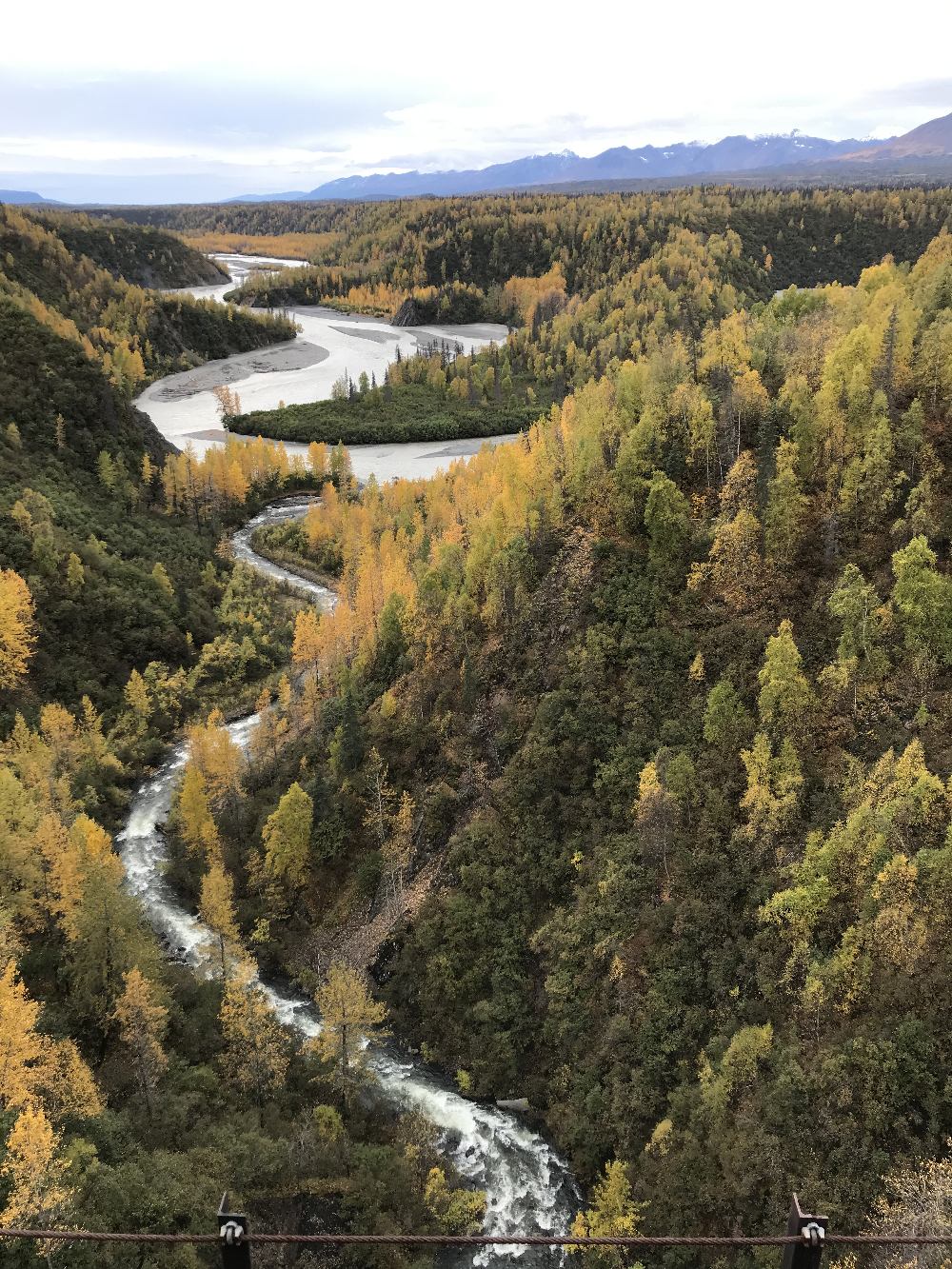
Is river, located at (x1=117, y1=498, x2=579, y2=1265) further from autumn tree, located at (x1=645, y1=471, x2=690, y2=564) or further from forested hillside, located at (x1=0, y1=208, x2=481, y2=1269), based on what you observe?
autumn tree, located at (x1=645, y1=471, x2=690, y2=564)

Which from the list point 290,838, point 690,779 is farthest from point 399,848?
point 690,779

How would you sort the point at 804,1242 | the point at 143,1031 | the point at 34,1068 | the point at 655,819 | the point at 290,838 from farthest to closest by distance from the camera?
1. the point at 290,838
2. the point at 655,819
3. the point at 143,1031
4. the point at 34,1068
5. the point at 804,1242

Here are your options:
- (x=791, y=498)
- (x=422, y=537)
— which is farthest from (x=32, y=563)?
(x=791, y=498)

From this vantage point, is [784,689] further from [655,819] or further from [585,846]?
[585,846]

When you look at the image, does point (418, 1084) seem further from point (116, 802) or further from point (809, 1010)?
point (116, 802)

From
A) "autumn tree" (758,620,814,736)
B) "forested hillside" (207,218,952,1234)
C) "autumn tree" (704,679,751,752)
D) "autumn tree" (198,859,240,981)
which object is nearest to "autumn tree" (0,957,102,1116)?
"autumn tree" (198,859,240,981)

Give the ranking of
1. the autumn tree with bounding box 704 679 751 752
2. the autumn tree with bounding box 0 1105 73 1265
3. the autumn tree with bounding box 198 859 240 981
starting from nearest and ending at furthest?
the autumn tree with bounding box 0 1105 73 1265 < the autumn tree with bounding box 704 679 751 752 < the autumn tree with bounding box 198 859 240 981
